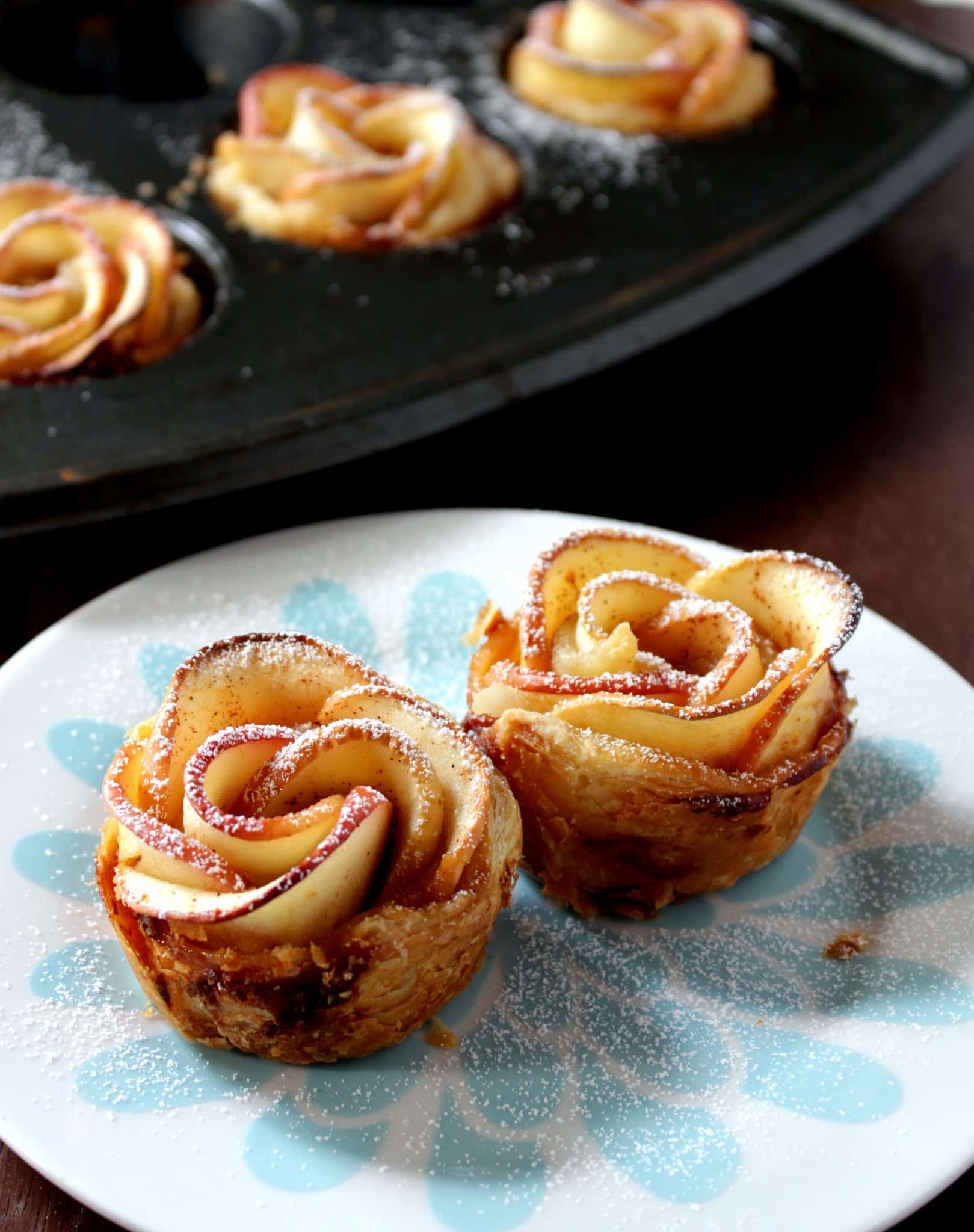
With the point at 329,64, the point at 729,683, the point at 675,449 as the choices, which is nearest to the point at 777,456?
the point at 675,449

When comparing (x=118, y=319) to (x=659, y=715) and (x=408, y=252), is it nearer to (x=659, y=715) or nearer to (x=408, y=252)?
(x=408, y=252)

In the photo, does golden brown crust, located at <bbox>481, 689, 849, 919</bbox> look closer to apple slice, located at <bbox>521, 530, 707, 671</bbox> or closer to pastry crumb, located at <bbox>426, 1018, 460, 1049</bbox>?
apple slice, located at <bbox>521, 530, 707, 671</bbox>

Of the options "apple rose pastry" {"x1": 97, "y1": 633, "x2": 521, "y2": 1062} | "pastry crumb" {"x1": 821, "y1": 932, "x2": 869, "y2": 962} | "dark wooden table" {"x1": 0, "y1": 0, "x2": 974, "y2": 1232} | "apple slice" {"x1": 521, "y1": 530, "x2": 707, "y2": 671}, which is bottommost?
"dark wooden table" {"x1": 0, "y1": 0, "x2": 974, "y2": 1232}

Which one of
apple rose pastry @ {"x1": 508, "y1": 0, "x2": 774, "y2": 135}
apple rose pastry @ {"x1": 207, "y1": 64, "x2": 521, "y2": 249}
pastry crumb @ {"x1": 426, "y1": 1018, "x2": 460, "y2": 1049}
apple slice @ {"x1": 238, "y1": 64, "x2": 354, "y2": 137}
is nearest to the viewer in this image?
pastry crumb @ {"x1": 426, "y1": 1018, "x2": 460, "y2": 1049}

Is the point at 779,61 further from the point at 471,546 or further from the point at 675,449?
the point at 471,546

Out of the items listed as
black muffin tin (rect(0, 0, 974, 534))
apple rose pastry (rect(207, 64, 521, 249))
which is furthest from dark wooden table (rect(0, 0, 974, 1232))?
apple rose pastry (rect(207, 64, 521, 249))

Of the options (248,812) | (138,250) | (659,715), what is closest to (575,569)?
(659,715)
